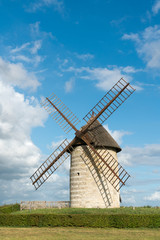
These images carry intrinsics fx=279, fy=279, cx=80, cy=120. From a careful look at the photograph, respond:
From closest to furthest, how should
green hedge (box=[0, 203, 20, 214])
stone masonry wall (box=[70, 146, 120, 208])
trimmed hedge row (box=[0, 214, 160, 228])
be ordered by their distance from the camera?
trimmed hedge row (box=[0, 214, 160, 228]) → stone masonry wall (box=[70, 146, 120, 208]) → green hedge (box=[0, 203, 20, 214])

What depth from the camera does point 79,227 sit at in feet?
58.5

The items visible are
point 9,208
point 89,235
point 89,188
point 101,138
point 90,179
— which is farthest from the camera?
point 9,208

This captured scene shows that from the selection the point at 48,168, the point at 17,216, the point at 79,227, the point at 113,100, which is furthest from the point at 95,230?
the point at 113,100

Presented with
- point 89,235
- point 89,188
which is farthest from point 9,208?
point 89,235

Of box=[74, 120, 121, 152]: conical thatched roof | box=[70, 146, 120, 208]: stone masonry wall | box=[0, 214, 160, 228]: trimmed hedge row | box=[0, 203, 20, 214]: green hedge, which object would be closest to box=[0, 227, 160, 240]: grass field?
box=[0, 214, 160, 228]: trimmed hedge row

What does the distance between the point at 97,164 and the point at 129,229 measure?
705 centimetres

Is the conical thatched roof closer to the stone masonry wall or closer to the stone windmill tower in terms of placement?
the stone windmill tower

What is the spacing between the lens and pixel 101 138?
2412 cm

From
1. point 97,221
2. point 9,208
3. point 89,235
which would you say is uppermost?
point 9,208

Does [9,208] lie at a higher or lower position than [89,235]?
higher

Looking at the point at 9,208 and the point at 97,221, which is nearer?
the point at 97,221

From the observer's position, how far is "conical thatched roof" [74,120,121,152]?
23562 millimetres

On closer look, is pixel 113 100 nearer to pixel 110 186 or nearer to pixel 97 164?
pixel 97 164

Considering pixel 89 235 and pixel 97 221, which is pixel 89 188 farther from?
pixel 89 235
